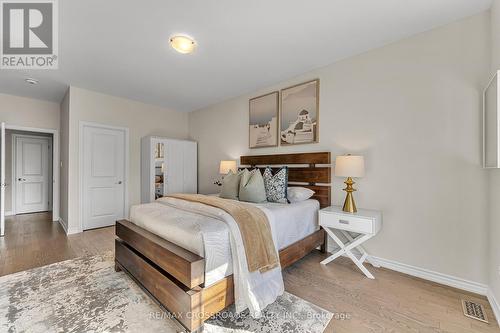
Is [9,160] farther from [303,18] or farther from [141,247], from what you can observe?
[303,18]

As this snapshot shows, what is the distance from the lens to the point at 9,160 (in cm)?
516

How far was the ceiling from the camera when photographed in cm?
192

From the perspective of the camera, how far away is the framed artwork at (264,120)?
3.60 metres

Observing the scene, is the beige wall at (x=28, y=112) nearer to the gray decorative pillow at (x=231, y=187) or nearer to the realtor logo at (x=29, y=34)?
the realtor logo at (x=29, y=34)

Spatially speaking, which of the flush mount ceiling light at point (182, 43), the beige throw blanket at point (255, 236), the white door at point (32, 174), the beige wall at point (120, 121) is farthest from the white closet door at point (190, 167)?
the white door at point (32, 174)

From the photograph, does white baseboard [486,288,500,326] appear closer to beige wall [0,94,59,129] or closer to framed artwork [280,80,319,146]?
framed artwork [280,80,319,146]

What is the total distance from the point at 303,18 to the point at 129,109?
3915 mm

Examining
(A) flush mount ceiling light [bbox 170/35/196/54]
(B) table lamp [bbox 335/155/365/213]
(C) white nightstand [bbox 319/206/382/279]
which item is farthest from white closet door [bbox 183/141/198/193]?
(B) table lamp [bbox 335/155/365/213]

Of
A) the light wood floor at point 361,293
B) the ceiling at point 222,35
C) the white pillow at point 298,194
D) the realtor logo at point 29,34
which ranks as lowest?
the light wood floor at point 361,293

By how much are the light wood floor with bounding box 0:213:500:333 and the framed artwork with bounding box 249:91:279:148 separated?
6.34ft

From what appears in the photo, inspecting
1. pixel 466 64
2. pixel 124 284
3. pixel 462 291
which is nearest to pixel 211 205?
pixel 124 284

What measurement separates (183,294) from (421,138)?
2657 mm

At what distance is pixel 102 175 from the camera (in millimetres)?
4160

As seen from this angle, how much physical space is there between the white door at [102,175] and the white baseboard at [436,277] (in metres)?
4.57
